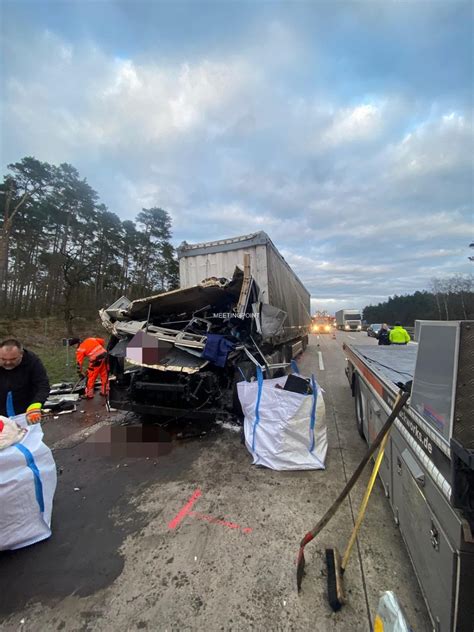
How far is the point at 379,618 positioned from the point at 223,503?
169 cm

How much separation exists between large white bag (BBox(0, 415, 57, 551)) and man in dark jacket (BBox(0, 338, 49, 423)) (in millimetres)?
624

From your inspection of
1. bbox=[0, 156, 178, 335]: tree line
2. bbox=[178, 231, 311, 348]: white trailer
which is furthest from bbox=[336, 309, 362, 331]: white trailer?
bbox=[178, 231, 311, 348]: white trailer

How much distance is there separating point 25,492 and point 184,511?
4.33ft

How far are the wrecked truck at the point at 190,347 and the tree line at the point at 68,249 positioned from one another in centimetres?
1604

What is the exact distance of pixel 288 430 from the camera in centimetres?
315

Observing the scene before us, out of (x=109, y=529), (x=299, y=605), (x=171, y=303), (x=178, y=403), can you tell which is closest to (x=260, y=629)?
(x=299, y=605)

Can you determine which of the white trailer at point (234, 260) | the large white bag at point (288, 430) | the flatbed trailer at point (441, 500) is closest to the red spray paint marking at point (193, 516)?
the large white bag at point (288, 430)

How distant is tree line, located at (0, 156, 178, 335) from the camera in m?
18.3

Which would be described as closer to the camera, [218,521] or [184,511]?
[218,521]

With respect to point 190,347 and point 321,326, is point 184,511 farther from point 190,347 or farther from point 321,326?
point 321,326

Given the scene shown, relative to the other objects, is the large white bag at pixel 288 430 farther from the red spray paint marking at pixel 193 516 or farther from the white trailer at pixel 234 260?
the white trailer at pixel 234 260

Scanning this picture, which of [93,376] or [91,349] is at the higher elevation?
[91,349]

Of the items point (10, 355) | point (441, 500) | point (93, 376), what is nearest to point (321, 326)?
point (93, 376)

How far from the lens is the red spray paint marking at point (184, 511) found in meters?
2.39
